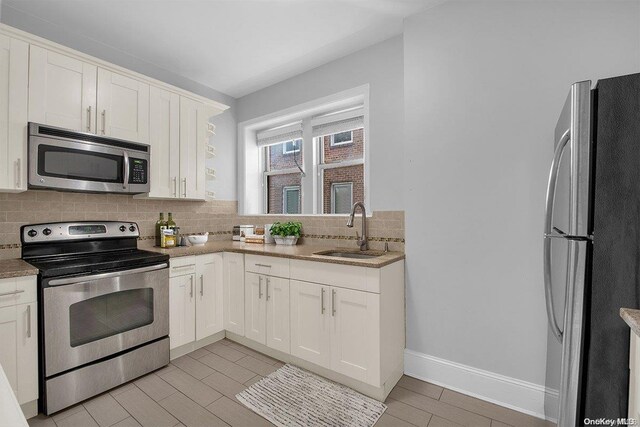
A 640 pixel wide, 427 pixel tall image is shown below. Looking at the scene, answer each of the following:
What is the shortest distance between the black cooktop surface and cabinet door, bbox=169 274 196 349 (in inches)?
10.5

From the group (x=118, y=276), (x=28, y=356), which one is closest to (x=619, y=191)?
(x=118, y=276)

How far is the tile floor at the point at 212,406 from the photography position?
1.76 meters

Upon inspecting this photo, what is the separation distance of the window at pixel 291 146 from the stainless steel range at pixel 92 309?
1932mm

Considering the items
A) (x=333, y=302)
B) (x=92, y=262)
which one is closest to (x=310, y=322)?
(x=333, y=302)

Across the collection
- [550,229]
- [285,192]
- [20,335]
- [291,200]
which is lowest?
[20,335]

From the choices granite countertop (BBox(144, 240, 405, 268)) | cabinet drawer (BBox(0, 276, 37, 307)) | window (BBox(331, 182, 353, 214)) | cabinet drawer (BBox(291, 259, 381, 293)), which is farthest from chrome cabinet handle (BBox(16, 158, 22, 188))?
window (BBox(331, 182, 353, 214))

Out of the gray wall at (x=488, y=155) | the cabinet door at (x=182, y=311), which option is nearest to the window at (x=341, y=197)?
the gray wall at (x=488, y=155)

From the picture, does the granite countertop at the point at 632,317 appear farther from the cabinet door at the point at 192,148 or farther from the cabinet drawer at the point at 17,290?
the cabinet door at the point at 192,148

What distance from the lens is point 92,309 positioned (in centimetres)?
201

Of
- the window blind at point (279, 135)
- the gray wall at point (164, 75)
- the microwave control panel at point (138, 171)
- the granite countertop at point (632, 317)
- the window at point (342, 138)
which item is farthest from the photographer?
the window blind at point (279, 135)

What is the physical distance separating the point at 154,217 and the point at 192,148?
0.81m

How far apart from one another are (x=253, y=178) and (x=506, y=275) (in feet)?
9.92

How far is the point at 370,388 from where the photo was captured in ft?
6.61

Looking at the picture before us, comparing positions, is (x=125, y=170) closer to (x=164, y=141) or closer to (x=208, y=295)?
(x=164, y=141)
